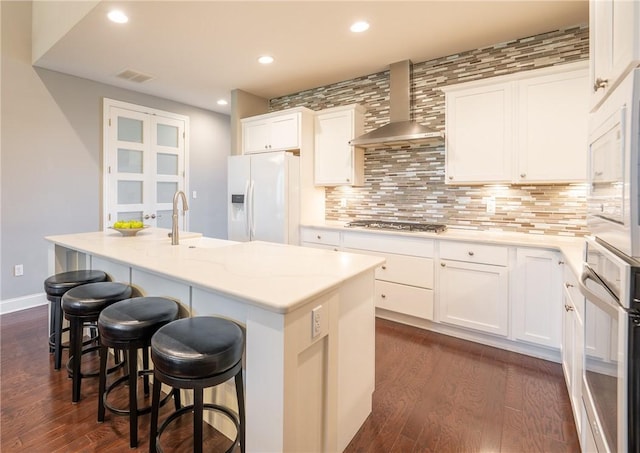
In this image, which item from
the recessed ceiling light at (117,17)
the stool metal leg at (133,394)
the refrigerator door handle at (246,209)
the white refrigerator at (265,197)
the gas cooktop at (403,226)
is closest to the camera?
the stool metal leg at (133,394)

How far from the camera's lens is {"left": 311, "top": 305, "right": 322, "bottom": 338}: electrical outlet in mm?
1251

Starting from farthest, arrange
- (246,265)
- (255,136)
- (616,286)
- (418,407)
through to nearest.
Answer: (255,136) → (418,407) → (246,265) → (616,286)

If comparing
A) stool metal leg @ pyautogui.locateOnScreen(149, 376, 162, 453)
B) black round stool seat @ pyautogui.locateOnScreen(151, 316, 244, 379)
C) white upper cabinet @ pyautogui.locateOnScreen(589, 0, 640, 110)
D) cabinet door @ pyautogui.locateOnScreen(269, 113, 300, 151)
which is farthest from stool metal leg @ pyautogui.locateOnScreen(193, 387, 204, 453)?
cabinet door @ pyautogui.locateOnScreen(269, 113, 300, 151)

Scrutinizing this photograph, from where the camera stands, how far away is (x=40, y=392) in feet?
6.70

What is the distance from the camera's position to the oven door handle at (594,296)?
38.2 inches

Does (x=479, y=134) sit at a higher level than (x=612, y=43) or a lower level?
higher

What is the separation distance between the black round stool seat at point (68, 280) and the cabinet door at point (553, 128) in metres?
3.35

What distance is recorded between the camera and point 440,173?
340 centimetres

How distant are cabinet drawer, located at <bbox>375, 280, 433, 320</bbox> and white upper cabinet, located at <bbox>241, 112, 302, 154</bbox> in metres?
1.93

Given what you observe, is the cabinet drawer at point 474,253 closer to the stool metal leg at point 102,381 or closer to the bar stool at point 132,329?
the bar stool at point 132,329

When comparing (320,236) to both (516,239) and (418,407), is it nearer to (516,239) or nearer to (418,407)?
(516,239)

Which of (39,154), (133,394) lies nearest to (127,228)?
(133,394)

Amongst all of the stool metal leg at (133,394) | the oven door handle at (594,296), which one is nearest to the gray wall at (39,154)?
the stool metal leg at (133,394)

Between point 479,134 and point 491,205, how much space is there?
2.33 feet
